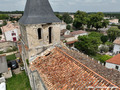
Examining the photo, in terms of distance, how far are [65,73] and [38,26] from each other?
→ 17.4 ft

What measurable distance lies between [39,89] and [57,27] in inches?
269

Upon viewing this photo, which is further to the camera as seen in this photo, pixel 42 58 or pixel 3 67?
pixel 3 67

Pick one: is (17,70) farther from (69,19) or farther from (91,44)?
(69,19)

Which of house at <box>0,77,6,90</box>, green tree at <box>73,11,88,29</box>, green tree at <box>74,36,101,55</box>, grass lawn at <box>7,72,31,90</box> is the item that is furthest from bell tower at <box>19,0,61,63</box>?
green tree at <box>73,11,88,29</box>

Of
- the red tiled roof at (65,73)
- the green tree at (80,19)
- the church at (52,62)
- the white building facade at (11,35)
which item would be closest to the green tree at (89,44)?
the church at (52,62)

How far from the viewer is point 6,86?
14.4 m

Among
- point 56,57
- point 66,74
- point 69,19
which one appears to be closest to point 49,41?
point 56,57

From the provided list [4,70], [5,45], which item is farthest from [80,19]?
[4,70]

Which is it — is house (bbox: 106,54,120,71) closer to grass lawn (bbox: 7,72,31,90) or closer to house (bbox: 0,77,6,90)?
grass lawn (bbox: 7,72,31,90)

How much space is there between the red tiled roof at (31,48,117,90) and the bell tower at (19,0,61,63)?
146cm

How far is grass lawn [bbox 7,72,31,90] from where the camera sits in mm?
14034

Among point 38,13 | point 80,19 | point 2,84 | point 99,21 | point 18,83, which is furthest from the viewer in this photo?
point 80,19

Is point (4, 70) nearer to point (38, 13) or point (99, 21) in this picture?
point (38, 13)

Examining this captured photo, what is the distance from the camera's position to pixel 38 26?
922 centimetres
